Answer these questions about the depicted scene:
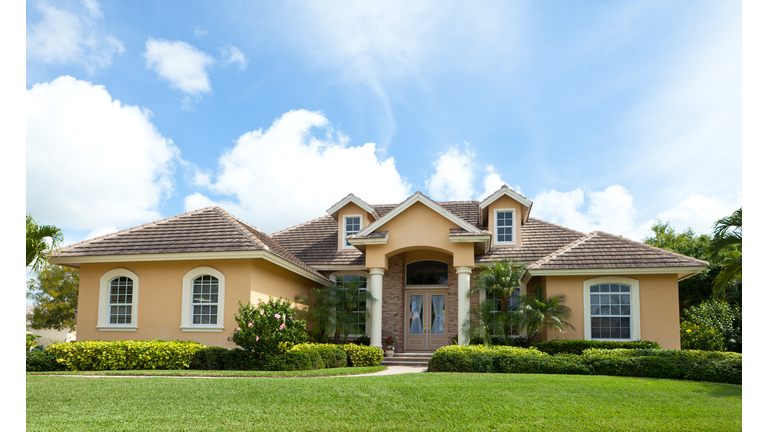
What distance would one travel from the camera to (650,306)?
1733 centimetres

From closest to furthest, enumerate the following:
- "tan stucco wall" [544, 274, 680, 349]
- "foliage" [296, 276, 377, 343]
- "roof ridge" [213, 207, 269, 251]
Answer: "roof ridge" [213, 207, 269, 251] → "tan stucco wall" [544, 274, 680, 349] → "foliage" [296, 276, 377, 343]

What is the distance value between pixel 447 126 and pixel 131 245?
11347mm

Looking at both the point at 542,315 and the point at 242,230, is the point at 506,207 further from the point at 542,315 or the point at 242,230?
the point at 242,230

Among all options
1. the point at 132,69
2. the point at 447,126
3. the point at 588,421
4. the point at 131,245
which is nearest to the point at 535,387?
the point at 588,421

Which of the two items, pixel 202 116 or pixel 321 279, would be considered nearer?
pixel 202 116

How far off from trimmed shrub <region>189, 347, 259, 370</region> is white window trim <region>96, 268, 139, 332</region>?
3.50 meters

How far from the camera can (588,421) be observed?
7.53m

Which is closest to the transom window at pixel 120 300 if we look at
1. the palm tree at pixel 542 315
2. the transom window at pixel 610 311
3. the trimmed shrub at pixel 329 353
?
the trimmed shrub at pixel 329 353

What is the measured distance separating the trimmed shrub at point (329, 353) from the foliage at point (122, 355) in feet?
10.5


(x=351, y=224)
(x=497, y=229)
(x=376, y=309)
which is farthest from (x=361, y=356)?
(x=497, y=229)

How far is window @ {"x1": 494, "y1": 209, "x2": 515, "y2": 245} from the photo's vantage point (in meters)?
21.4

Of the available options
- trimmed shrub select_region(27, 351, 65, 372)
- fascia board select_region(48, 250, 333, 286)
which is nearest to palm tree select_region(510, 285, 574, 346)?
fascia board select_region(48, 250, 333, 286)

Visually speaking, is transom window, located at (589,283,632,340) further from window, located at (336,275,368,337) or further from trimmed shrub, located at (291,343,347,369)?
trimmed shrub, located at (291,343,347,369)
